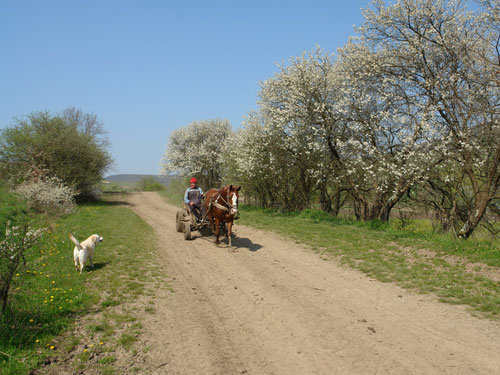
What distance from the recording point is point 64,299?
6500 millimetres

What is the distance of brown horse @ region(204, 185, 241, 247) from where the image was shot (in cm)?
1095

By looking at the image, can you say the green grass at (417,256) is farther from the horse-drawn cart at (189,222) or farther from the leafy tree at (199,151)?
the leafy tree at (199,151)

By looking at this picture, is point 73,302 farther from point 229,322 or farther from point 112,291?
point 229,322

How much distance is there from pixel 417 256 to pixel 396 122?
7.24 meters

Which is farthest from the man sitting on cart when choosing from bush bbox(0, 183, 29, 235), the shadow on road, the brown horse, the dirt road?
bush bbox(0, 183, 29, 235)

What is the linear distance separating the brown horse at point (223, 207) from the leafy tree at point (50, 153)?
18256 mm

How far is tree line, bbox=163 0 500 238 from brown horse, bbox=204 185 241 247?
23.9 feet

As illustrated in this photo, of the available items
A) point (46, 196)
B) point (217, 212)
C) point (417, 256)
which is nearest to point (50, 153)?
point (46, 196)

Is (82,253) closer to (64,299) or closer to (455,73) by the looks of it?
(64,299)

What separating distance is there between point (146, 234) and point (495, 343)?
476 inches

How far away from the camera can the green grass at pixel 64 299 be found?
479 cm

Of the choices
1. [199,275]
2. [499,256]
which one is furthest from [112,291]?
[499,256]

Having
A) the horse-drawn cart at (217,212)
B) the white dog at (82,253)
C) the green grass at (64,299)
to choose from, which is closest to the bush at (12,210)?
the green grass at (64,299)

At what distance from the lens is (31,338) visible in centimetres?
490
